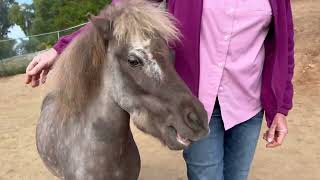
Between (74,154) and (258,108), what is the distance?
95 cm

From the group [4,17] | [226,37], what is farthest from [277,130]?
[4,17]

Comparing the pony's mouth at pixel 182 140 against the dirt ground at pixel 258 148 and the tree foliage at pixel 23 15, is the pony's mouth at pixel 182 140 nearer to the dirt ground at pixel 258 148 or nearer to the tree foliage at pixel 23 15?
the dirt ground at pixel 258 148

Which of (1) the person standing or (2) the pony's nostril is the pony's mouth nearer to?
(2) the pony's nostril

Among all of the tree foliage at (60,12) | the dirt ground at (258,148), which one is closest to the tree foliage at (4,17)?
the tree foliage at (60,12)

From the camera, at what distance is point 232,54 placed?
1750 mm

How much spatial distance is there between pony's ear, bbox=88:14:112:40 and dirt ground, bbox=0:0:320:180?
241 cm

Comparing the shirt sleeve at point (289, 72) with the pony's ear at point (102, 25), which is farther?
the shirt sleeve at point (289, 72)

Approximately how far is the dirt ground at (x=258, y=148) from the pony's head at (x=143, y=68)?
7.43 ft

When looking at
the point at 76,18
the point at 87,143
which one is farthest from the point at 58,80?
the point at 76,18

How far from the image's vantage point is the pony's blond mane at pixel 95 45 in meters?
1.66

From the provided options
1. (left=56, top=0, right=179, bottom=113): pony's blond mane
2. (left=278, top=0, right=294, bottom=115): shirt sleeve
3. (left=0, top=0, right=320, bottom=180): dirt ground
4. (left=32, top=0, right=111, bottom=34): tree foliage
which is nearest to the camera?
(left=56, top=0, right=179, bottom=113): pony's blond mane

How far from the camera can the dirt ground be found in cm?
390

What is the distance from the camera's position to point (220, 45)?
68.1 inches

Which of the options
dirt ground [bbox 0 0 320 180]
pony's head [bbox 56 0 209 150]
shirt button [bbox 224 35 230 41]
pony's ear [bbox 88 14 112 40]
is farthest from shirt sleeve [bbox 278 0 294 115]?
dirt ground [bbox 0 0 320 180]
